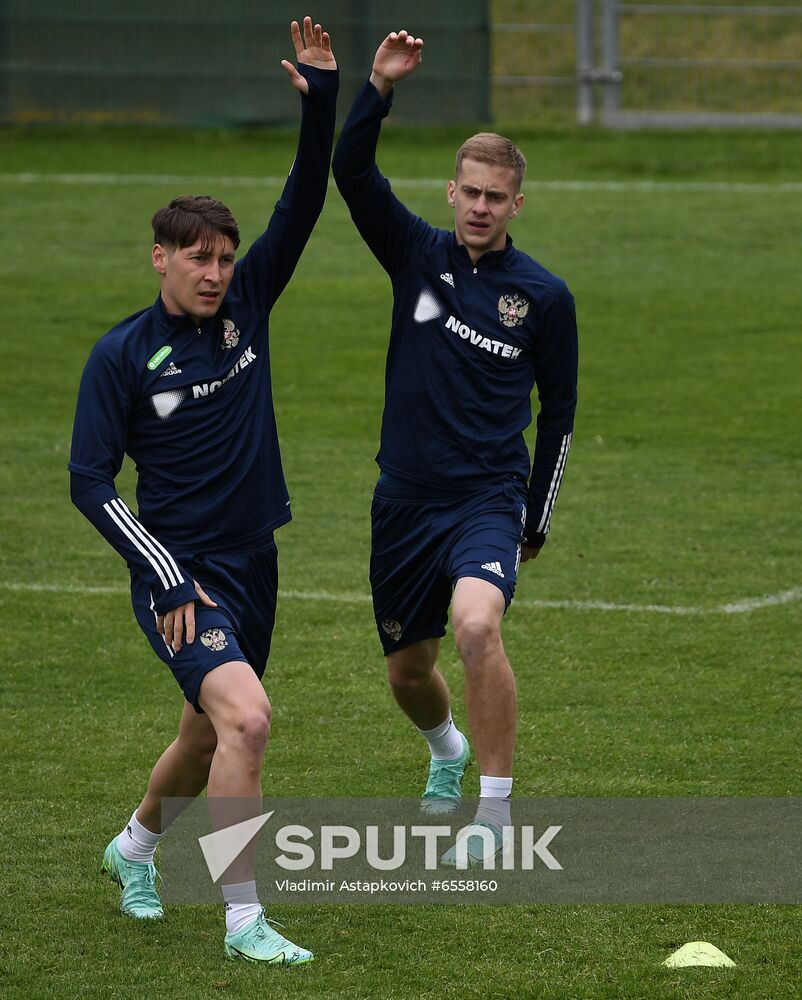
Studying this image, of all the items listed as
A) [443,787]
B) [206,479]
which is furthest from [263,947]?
[443,787]

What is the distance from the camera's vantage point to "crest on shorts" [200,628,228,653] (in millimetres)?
4922

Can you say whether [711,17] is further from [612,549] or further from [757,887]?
[757,887]

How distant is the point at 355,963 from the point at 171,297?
1963 mm

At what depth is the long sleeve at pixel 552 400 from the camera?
19.4 ft

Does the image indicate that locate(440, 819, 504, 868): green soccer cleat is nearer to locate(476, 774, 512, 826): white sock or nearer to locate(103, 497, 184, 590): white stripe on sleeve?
locate(476, 774, 512, 826): white sock

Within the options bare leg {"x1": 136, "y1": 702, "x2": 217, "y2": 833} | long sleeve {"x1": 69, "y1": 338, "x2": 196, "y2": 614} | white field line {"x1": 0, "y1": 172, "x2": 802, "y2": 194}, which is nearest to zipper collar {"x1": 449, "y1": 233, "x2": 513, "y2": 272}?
long sleeve {"x1": 69, "y1": 338, "x2": 196, "y2": 614}

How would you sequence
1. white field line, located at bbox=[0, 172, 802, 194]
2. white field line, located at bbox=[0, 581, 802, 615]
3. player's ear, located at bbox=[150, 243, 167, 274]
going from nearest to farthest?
player's ear, located at bbox=[150, 243, 167, 274] → white field line, located at bbox=[0, 581, 802, 615] → white field line, located at bbox=[0, 172, 802, 194]

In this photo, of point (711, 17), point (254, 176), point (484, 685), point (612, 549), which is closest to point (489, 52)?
point (711, 17)

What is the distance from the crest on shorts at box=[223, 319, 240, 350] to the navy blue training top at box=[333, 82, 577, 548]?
0.81 m

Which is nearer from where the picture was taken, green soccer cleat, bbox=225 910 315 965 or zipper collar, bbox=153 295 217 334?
green soccer cleat, bbox=225 910 315 965

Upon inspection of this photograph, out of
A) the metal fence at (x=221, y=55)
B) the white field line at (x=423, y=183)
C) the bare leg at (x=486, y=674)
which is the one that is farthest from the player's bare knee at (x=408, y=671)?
the metal fence at (x=221, y=55)

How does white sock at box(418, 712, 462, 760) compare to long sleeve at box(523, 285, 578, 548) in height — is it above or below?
below

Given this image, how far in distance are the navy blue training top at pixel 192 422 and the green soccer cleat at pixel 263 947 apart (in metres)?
0.93

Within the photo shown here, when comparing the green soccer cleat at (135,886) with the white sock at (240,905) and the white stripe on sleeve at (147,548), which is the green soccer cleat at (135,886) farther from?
the white stripe on sleeve at (147,548)
